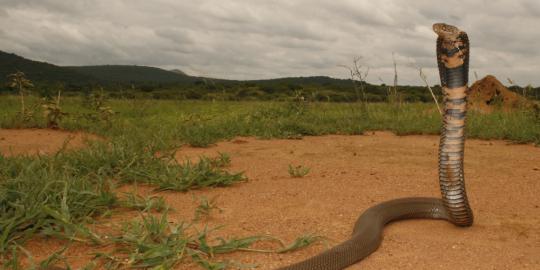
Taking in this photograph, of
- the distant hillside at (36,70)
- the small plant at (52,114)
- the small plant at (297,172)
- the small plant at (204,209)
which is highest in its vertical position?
the distant hillside at (36,70)

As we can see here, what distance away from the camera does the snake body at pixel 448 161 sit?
2621mm

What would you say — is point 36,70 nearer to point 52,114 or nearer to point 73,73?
Result: point 73,73

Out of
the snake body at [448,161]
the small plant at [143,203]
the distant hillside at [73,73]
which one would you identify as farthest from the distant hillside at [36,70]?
the snake body at [448,161]

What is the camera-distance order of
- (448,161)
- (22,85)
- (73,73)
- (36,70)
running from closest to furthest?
(448,161)
(22,85)
(36,70)
(73,73)

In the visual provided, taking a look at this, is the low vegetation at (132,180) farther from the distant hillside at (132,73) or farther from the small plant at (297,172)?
the distant hillside at (132,73)

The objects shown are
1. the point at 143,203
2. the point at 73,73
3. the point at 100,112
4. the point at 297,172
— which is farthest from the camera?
the point at 73,73

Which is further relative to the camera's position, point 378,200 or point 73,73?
point 73,73

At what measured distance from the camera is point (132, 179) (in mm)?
4051

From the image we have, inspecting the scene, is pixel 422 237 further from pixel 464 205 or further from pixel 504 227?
pixel 504 227

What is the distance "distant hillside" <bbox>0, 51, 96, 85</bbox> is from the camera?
2047 centimetres

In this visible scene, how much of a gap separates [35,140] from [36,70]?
59.3 ft

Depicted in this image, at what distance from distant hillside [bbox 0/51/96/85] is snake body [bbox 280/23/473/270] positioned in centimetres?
1809

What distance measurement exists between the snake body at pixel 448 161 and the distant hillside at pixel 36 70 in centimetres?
→ 1809

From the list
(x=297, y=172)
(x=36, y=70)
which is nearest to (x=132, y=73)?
(x=36, y=70)
